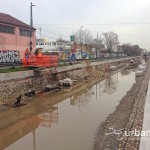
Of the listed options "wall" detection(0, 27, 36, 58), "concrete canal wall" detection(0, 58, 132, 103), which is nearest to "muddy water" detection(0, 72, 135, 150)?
"concrete canal wall" detection(0, 58, 132, 103)

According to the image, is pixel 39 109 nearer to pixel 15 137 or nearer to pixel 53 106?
pixel 53 106

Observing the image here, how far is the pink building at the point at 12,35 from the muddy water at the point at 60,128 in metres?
20.9

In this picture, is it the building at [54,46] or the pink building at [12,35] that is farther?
the building at [54,46]

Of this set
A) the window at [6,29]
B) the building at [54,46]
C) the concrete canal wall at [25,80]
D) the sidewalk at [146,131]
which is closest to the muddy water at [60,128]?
the sidewalk at [146,131]

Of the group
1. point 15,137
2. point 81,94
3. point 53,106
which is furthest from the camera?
point 81,94

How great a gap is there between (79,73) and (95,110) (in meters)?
26.5

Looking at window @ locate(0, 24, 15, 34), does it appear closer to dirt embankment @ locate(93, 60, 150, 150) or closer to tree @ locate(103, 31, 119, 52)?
dirt embankment @ locate(93, 60, 150, 150)

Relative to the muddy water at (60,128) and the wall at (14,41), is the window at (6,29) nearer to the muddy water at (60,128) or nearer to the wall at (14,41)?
the wall at (14,41)

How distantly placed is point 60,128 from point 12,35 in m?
31.6

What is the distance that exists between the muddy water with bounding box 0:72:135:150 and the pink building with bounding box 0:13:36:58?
20877 mm

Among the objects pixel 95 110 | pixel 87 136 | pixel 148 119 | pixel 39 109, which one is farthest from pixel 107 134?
pixel 39 109

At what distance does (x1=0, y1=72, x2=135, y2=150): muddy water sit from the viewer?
17166 millimetres

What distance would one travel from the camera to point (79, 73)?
52531mm

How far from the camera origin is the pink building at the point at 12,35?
1815 inches
